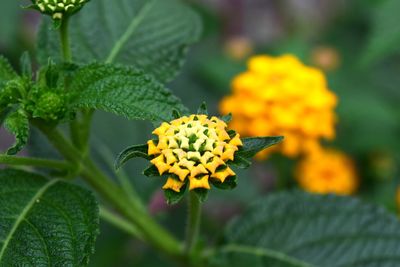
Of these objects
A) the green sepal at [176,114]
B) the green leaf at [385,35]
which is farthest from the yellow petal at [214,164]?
the green leaf at [385,35]

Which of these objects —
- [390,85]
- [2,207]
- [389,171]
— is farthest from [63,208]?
[390,85]

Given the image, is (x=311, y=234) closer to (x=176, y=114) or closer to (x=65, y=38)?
(x=176, y=114)

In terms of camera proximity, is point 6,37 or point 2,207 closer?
point 2,207

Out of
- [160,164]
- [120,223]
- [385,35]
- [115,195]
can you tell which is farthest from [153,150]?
[385,35]

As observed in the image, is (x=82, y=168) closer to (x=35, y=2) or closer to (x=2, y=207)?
(x=2, y=207)

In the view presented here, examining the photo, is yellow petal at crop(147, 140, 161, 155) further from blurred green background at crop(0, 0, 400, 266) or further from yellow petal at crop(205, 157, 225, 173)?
blurred green background at crop(0, 0, 400, 266)

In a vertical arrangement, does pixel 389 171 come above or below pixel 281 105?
above

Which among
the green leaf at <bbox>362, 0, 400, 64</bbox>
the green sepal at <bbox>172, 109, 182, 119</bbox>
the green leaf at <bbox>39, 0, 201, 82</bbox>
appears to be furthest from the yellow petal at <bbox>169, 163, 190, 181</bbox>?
the green leaf at <bbox>362, 0, 400, 64</bbox>
